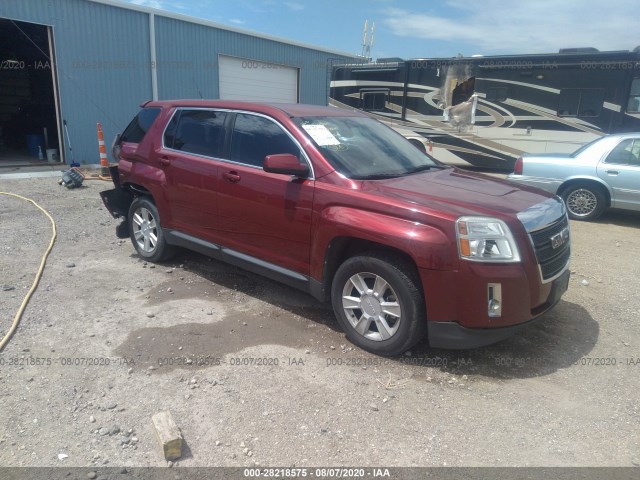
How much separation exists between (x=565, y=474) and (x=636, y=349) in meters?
1.86

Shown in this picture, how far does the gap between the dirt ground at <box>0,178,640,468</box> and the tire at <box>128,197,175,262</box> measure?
0.43 metres

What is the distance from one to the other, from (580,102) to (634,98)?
1.01 m

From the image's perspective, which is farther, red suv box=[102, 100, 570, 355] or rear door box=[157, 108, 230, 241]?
rear door box=[157, 108, 230, 241]

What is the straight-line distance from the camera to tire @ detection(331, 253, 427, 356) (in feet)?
10.8

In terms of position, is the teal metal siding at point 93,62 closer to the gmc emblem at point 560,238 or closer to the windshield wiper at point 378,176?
the windshield wiper at point 378,176

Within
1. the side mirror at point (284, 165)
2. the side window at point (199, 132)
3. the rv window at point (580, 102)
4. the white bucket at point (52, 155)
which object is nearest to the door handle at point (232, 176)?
the side window at point (199, 132)

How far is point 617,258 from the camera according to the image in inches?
242

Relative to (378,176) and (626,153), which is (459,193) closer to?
(378,176)

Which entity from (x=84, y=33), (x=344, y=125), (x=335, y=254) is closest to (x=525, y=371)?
(x=335, y=254)

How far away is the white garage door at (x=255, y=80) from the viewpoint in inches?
643

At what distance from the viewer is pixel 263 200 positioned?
159 inches

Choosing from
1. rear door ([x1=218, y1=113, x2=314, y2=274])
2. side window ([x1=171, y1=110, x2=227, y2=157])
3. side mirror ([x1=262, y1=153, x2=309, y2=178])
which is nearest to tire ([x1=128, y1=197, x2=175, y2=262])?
side window ([x1=171, y1=110, x2=227, y2=157])

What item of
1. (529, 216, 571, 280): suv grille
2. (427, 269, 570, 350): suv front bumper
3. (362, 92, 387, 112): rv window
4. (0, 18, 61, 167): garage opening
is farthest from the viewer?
(0, 18, 61, 167): garage opening

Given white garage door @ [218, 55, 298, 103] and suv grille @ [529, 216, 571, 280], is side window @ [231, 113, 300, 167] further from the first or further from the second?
white garage door @ [218, 55, 298, 103]
